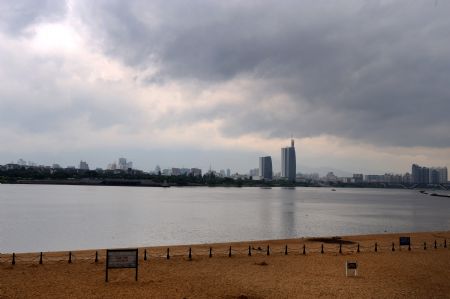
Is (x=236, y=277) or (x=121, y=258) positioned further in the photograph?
(x=236, y=277)

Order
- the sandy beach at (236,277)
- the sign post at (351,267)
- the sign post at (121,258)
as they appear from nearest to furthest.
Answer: the sandy beach at (236,277)
the sign post at (121,258)
the sign post at (351,267)

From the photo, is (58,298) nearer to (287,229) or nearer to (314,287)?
(314,287)

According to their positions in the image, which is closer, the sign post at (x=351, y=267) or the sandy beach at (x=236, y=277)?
the sandy beach at (x=236, y=277)

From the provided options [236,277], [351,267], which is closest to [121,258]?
[236,277]

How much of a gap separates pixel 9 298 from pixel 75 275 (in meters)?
6.00

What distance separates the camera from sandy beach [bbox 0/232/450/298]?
2395 cm

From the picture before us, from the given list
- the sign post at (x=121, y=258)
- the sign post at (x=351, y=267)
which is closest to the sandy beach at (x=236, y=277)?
the sign post at (x=351, y=267)

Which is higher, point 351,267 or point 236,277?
point 351,267

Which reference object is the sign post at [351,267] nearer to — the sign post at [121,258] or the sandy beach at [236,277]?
the sandy beach at [236,277]

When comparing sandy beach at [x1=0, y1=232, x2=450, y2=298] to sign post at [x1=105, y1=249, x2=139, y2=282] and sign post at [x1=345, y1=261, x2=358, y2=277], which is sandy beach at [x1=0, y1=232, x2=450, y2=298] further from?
sign post at [x1=105, y1=249, x2=139, y2=282]

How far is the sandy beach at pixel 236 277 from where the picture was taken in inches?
943

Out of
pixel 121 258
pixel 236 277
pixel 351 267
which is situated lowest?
pixel 236 277

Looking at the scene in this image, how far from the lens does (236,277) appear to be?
93.5 ft

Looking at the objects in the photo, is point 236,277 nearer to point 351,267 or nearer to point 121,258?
point 351,267
